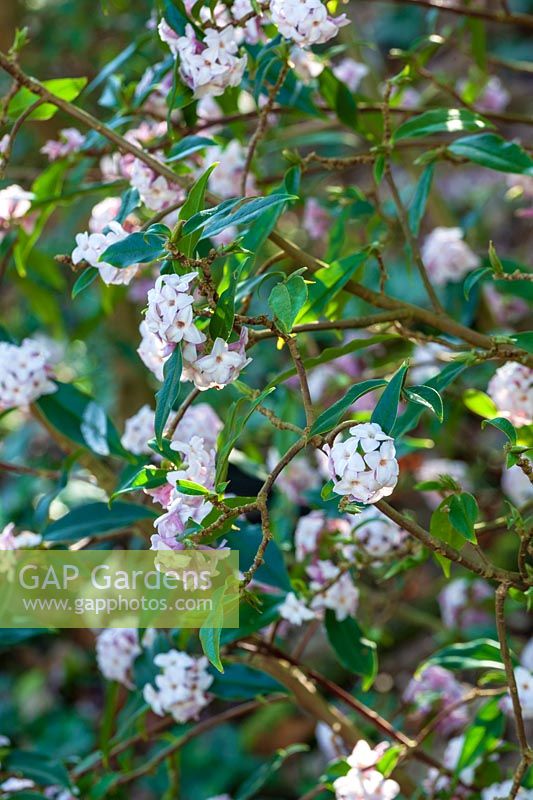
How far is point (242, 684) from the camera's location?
1155mm

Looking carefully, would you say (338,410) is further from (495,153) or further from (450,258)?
(450,258)

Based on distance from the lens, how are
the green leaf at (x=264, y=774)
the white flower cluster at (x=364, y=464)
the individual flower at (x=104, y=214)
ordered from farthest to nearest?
the green leaf at (x=264, y=774) < the individual flower at (x=104, y=214) < the white flower cluster at (x=364, y=464)

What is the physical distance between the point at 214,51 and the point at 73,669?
1964 mm

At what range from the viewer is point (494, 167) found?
3.23 feet

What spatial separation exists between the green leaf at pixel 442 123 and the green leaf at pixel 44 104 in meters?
0.36

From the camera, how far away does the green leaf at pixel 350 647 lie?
3.74 ft

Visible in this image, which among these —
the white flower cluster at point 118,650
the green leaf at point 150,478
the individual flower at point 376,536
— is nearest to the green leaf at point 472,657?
the individual flower at point 376,536

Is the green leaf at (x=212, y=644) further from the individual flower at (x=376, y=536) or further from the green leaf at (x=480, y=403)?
the green leaf at (x=480, y=403)

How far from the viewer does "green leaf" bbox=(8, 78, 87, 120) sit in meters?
1.06

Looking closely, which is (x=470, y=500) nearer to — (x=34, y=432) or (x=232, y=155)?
(x=232, y=155)

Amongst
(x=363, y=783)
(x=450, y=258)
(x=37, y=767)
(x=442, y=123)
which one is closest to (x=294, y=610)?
(x=363, y=783)

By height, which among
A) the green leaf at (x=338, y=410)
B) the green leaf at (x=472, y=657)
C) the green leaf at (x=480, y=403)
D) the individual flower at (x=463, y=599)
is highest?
the green leaf at (x=338, y=410)

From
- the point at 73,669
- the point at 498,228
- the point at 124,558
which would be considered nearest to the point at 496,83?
the point at 124,558

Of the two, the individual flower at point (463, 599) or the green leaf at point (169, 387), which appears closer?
the green leaf at point (169, 387)
